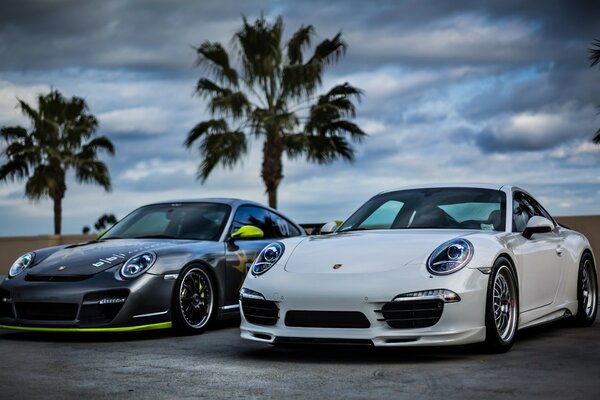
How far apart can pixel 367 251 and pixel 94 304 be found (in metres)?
2.82

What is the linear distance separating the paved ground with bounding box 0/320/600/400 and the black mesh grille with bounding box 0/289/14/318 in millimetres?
476

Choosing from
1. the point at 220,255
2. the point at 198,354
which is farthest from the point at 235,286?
the point at 198,354

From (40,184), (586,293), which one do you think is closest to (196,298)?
(586,293)

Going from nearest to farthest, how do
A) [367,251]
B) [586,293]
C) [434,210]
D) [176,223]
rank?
[367,251]
[434,210]
[586,293]
[176,223]

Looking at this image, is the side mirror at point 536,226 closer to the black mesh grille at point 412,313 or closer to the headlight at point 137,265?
the black mesh grille at point 412,313

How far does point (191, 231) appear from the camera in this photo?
10.0 metres

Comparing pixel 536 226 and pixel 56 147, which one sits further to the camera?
pixel 56 147

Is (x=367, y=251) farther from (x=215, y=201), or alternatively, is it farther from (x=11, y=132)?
(x=11, y=132)

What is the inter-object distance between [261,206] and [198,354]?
3818 mm

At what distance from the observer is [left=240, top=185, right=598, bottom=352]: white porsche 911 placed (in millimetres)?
6594

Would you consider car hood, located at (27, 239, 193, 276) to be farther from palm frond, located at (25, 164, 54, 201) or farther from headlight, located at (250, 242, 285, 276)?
palm frond, located at (25, 164, 54, 201)

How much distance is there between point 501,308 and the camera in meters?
7.17

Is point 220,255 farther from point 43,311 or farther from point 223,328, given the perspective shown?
point 43,311

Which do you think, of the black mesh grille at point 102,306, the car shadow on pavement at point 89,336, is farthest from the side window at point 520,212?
the black mesh grille at point 102,306
